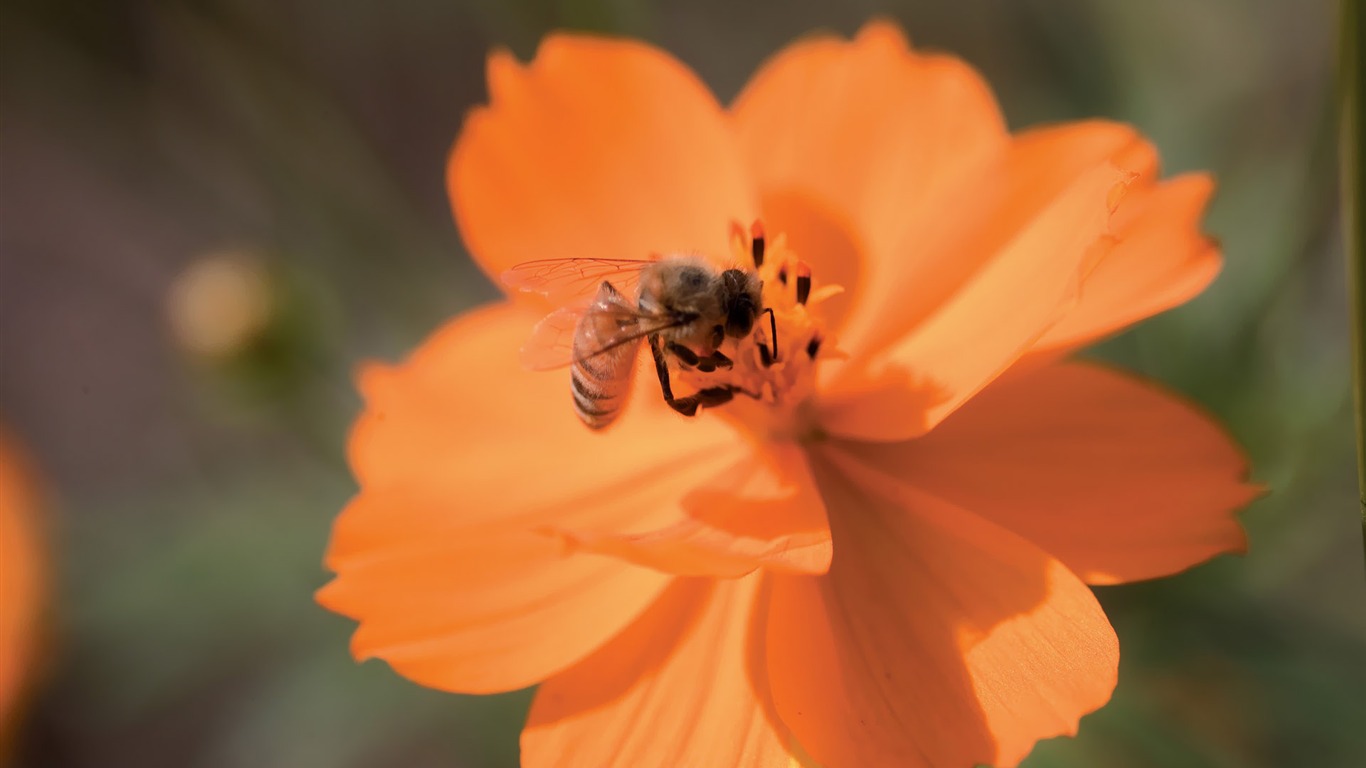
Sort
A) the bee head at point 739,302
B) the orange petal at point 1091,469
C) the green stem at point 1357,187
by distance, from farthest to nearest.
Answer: the bee head at point 739,302
the orange petal at point 1091,469
the green stem at point 1357,187

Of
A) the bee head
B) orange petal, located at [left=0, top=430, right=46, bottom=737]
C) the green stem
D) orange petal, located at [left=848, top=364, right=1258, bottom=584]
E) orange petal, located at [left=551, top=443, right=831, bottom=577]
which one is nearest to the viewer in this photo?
the green stem

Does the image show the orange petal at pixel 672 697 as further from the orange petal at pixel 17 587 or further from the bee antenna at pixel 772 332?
the orange petal at pixel 17 587

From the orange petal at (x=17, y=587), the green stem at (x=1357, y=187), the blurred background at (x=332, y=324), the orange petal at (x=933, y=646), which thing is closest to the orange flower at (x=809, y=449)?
the orange petal at (x=933, y=646)

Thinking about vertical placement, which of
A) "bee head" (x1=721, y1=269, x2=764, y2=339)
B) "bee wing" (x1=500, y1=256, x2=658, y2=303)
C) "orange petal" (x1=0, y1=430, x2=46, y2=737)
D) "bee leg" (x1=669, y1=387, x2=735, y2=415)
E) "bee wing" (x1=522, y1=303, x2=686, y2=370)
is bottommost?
"orange petal" (x1=0, y1=430, x2=46, y2=737)

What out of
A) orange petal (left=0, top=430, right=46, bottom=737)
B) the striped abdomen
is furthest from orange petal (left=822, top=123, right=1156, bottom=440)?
orange petal (left=0, top=430, right=46, bottom=737)

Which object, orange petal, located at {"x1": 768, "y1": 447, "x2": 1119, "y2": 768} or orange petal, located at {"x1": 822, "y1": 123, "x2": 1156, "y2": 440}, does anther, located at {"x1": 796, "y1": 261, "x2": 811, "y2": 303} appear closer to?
orange petal, located at {"x1": 822, "y1": 123, "x2": 1156, "y2": 440}

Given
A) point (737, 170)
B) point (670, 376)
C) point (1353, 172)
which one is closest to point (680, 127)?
point (737, 170)

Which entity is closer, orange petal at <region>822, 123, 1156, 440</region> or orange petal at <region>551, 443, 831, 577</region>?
orange petal at <region>551, 443, 831, 577</region>

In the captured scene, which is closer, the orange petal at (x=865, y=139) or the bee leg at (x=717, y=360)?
the bee leg at (x=717, y=360)
